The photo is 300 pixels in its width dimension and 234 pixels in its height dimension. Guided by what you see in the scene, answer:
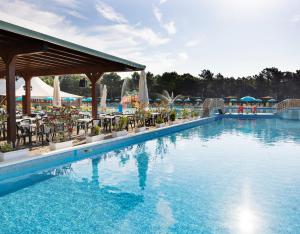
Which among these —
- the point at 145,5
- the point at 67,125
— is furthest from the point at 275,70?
the point at 67,125

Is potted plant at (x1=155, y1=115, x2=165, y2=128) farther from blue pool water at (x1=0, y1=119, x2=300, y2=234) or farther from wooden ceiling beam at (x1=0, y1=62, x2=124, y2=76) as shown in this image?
blue pool water at (x1=0, y1=119, x2=300, y2=234)

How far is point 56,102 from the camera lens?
1468cm

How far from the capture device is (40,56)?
9414 millimetres

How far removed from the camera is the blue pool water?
4.12 metres

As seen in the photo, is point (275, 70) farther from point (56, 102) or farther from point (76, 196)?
point (76, 196)

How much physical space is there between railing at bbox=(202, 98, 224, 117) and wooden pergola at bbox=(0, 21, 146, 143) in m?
10.6

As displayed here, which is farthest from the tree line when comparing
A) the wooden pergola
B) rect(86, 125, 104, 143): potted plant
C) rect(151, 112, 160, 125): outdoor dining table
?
rect(86, 125, 104, 143): potted plant

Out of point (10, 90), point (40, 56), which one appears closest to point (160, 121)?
point (40, 56)

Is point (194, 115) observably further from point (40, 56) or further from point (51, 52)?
point (51, 52)

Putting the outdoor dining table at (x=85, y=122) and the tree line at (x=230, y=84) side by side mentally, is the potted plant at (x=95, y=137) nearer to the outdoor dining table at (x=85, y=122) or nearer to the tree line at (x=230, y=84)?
the outdoor dining table at (x=85, y=122)

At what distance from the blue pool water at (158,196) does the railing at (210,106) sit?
42.9 ft

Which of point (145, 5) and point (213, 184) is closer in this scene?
point (213, 184)

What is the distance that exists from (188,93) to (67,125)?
150ft

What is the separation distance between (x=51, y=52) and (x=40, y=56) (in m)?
1.00
